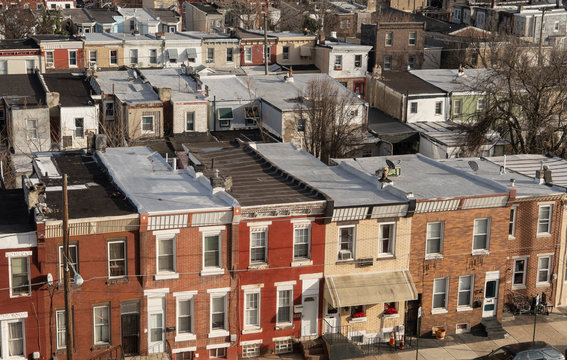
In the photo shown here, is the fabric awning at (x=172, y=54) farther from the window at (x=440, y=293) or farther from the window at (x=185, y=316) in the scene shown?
the window at (x=185, y=316)

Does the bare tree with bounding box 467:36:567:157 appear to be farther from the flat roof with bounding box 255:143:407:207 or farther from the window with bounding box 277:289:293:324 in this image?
the window with bounding box 277:289:293:324

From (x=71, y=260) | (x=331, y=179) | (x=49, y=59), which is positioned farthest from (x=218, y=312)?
(x=49, y=59)

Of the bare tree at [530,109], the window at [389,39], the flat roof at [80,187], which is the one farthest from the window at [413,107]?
the flat roof at [80,187]

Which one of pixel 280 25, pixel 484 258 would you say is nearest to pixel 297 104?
pixel 484 258

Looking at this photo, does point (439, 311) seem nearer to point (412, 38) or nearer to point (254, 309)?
point (254, 309)

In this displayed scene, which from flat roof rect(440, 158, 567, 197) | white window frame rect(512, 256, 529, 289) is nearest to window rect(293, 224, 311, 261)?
flat roof rect(440, 158, 567, 197)

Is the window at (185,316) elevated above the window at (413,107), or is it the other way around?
the window at (413,107)

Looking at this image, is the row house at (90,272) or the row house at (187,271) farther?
the row house at (187,271)
